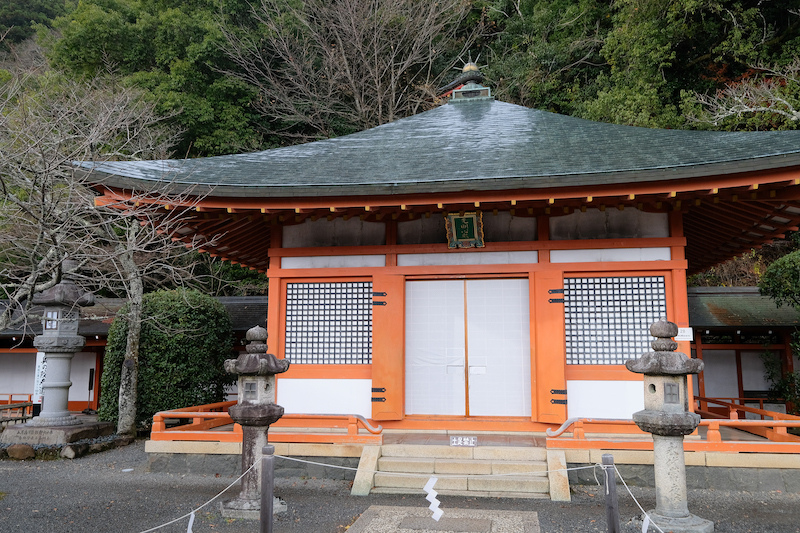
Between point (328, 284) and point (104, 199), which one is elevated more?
point (104, 199)

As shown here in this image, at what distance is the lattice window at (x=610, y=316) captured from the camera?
716 centimetres

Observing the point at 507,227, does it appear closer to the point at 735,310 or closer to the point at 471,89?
the point at 471,89

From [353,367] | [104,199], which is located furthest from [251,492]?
[104,199]

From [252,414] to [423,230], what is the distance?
3.53 m

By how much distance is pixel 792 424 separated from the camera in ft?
20.6

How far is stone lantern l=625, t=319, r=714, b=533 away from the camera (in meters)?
4.95

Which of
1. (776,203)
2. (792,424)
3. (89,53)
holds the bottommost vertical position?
(792,424)

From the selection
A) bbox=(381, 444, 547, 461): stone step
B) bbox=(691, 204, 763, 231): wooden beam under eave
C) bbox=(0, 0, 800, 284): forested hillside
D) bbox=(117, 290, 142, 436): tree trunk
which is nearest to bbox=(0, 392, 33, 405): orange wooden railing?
bbox=(117, 290, 142, 436): tree trunk

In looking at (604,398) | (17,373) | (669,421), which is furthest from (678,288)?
(17,373)

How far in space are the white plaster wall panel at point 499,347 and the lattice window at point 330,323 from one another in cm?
149

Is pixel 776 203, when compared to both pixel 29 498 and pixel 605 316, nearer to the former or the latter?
pixel 605 316

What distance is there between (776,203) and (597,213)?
2039mm

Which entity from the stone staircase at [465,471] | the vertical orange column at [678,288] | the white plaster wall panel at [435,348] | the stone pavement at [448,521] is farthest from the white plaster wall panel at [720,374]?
the stone pavement at [448,521]

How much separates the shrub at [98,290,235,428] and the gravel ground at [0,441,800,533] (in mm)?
4200
